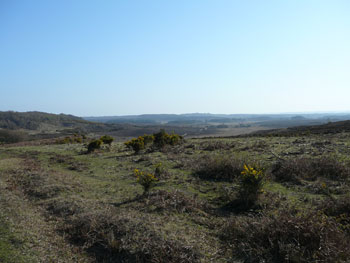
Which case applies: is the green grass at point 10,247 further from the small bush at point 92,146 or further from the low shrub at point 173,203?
the small bush at point 92,146

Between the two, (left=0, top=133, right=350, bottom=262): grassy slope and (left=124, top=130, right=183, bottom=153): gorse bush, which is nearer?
(left=0, top=133, right=350, bottom=262): grassy slope

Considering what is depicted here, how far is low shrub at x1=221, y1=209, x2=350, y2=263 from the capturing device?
4.25 m

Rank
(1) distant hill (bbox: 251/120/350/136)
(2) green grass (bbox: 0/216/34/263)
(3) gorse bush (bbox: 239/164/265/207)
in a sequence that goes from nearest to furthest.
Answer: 1. (2) green grass (bbox: 0/216/34/263)
2. (3) gorse bush (bbox: 239/164/265/207)
3. (1) distant hill (bbox: 251/120/350/136)

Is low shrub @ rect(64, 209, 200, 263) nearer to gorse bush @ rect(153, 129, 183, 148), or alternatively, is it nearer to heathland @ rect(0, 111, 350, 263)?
heathland @ rect(0, 111, 350, 263)

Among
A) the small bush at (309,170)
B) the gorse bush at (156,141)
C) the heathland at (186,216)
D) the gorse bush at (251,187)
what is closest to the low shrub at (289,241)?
the heathland at (186,216)

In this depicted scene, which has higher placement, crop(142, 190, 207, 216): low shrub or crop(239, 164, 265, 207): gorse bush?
crop(239, 164, 265, 207): gorse bush

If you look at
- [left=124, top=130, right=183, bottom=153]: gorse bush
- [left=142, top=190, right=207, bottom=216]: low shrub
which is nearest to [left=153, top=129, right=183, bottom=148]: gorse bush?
[left=124, top=130, right=183, bottom=153]: gorse bush

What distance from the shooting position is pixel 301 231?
4.78 meters

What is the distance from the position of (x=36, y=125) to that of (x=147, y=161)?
113614mm

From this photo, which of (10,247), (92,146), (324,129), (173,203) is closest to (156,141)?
(92,146)

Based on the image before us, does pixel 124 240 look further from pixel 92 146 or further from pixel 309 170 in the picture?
pixel 92 146

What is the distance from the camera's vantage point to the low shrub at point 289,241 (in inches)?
167

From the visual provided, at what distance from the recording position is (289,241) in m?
4.75

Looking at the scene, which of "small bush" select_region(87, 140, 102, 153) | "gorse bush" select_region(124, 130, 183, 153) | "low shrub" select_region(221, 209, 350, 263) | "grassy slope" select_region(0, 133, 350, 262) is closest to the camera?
"low shrub" select_region(221, 209, 350, 263)
